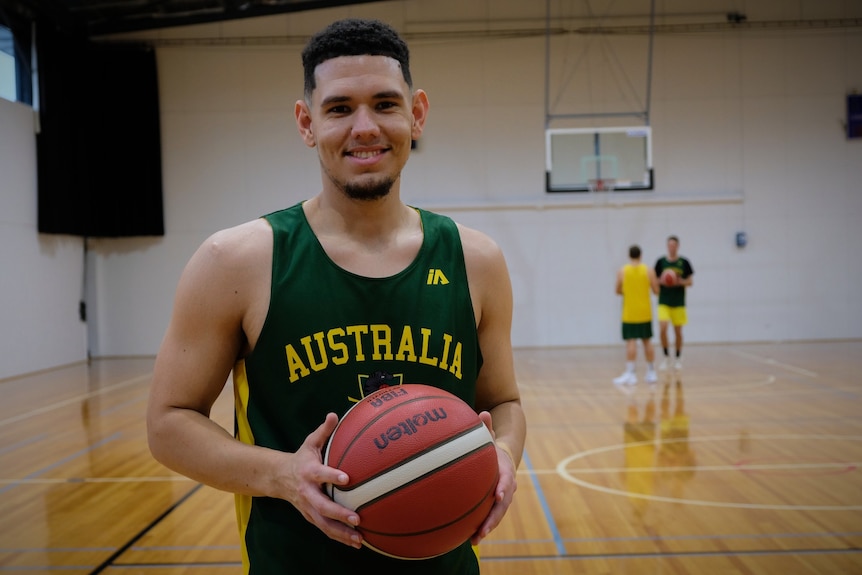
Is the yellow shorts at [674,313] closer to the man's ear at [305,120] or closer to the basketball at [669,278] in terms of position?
the basketball at [669,278]

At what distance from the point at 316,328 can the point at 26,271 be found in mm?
11550

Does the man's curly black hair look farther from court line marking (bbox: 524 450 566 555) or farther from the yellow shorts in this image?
the yellow shorts

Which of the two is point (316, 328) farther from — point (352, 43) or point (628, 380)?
point (628, 380)

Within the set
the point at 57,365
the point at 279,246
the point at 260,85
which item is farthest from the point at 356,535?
the point at 260,85

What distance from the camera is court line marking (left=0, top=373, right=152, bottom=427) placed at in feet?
24.8

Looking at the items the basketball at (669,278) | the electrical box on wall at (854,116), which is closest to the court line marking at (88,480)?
the basketball at (669,278)

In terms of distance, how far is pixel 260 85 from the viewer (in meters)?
13.6

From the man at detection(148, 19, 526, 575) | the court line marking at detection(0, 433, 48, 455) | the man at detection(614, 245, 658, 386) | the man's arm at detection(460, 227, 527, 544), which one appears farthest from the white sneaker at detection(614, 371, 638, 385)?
the man at detection(148, 19, 526, 575)

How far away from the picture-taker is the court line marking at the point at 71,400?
7559 mm

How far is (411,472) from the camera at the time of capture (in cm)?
126

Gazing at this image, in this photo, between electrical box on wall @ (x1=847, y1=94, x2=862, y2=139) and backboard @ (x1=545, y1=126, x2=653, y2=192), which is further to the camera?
electrical box on wall @ (x1=847, y1=94, x2=862, y2=139)

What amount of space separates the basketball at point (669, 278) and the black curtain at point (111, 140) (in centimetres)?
861

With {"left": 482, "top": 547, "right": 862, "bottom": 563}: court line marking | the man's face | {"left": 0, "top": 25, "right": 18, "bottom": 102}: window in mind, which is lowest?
{"left": 482, "top": 547, "right": 862, "bottom": 563}: court line marking

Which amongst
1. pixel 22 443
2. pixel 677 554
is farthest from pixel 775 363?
pixel 22 443
